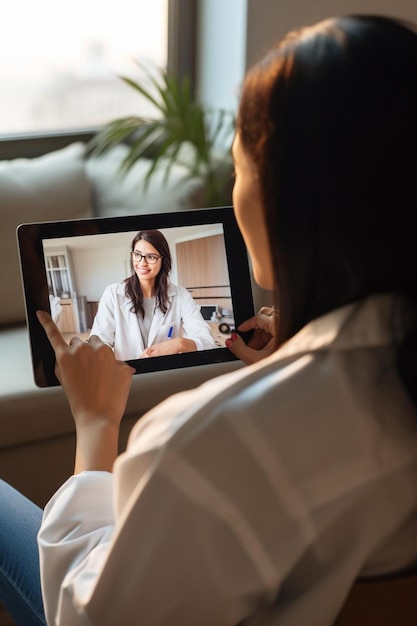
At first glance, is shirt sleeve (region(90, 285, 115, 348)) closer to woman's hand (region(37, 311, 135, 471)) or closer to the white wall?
woman's hand (region(37, 311, 135, 471))

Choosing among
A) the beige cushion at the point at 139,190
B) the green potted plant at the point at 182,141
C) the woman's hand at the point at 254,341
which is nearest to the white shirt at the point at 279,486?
the woman's hand at the point at 254,341

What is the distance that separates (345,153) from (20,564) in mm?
744

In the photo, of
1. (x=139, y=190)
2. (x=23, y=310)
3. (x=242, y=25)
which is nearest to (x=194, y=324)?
(x=23, y=310)

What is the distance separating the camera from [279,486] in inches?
25.5

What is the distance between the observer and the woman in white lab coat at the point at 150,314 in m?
1.34

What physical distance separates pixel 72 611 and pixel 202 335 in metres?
0.63

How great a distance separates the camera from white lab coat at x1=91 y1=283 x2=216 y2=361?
52.8 inches

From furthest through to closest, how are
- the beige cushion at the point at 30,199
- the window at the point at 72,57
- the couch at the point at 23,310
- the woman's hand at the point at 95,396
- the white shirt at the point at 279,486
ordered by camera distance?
the window at the point at 72,57, the beige cushion at the point at 30,199, the couch at the point at 23,310, the woman's hand at the point at 95,396, the white shirt at the point at 279,486

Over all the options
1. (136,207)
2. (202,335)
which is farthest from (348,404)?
(136,207)

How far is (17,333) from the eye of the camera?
219 cm

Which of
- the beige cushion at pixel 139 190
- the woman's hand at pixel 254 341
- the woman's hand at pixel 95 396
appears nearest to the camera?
the woman's hand at pixel 95 396

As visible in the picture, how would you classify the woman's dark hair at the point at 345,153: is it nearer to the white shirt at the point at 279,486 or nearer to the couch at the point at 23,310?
the white shirt at the point at 279,486

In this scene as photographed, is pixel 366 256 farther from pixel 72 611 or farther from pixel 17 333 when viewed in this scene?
pixel 17 333

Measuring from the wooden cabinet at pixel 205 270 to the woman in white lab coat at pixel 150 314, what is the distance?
19mm
